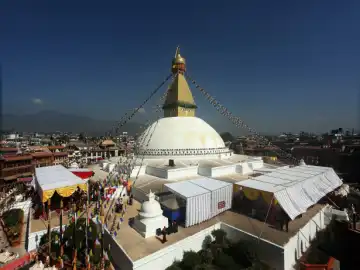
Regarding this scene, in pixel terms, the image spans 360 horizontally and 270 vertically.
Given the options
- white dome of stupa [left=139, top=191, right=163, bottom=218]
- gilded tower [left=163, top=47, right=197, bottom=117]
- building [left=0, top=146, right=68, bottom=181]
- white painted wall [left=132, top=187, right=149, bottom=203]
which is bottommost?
building [left=0, top=146, right=68, bottom=181]

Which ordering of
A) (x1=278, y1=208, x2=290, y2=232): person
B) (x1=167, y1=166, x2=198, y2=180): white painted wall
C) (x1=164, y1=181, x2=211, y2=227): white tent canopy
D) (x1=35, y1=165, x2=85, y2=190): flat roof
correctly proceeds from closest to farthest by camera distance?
(x1=278, y1=208, x2=290, y2=232): person < (x1=164, y1=181, x2=211, y2=227): white tent canopy < (x1=35, y1=165, x2=85, y2=190): flat roof < (x1=167, y1=166, x2=198, y2=180): white painted wall

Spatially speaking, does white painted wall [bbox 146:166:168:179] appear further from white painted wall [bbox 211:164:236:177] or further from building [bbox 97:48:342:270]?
white painted wall [bbox 211:164:236:177]

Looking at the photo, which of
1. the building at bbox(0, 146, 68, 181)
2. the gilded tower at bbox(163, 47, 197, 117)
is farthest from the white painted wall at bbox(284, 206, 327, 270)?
the building at bbox(0, 146, 68, 181)

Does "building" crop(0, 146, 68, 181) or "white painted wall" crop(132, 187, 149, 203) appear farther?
"building" crop(0, 146, 68, 181)

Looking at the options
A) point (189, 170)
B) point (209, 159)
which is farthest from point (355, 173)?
point (189, 170)

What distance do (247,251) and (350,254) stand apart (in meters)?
→ 2.81

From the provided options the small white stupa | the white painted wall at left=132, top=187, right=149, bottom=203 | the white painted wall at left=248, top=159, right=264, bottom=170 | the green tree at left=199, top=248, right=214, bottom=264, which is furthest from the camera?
the white painted wall at left=248, top=159, right=264, bottom=170

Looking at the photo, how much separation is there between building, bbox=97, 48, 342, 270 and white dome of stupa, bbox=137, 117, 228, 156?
11 centimetres

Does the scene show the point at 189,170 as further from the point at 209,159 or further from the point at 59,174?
the point at 59,174

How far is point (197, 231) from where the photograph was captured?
285 inches

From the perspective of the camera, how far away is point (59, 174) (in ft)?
34.1

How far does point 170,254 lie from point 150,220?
1.30 metres

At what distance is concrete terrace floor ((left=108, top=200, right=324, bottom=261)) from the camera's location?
20.4 feet

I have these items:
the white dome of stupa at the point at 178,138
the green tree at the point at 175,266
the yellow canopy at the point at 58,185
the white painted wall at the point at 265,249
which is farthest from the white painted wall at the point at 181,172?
the green tree at the point at 175,266
